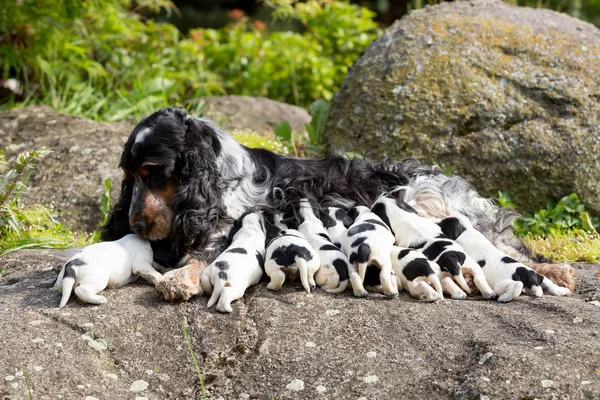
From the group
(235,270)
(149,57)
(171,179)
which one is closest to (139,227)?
(171,179)

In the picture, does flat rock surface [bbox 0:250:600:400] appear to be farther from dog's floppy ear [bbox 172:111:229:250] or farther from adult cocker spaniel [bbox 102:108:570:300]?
dog's floppy ear [bbox 172:111:229:250]

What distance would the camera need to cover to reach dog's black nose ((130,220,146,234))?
4703mm

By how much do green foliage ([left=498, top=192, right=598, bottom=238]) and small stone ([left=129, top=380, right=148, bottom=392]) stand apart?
4.22m

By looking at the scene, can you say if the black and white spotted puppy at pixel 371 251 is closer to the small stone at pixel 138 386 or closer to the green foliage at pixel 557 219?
the small stone at pixel 138 386

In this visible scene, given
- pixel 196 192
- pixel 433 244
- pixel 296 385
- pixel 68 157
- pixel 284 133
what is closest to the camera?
pixel 296 385

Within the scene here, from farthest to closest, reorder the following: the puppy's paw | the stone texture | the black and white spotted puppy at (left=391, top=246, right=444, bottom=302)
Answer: the stone texture
the puppy's paw
the black and white spotted puppy at (left=391, top=246, right=444, bottom=302)

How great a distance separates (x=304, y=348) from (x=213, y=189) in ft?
5.54

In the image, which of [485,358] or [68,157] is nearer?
[485,358]

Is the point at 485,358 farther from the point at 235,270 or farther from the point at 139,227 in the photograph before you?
the point at 139,227

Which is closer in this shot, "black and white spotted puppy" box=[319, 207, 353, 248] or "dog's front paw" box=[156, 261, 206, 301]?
"dog's front paw" box=[156, 261, 206, 301]

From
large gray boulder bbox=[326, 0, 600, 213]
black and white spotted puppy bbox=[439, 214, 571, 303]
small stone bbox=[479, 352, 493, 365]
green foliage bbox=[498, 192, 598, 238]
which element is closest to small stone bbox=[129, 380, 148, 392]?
small stone bbox=[479, 352, 493, 365]

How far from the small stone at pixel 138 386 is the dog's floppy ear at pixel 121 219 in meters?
1.81

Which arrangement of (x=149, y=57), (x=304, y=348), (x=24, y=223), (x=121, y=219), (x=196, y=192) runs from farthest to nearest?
1. (x=149, y=57)
2. (x=24, y=223)
3. (x=121, y=219)
4. (x=196, y=192)
5. (x=304, y=348)

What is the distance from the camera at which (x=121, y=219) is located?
527 cm
